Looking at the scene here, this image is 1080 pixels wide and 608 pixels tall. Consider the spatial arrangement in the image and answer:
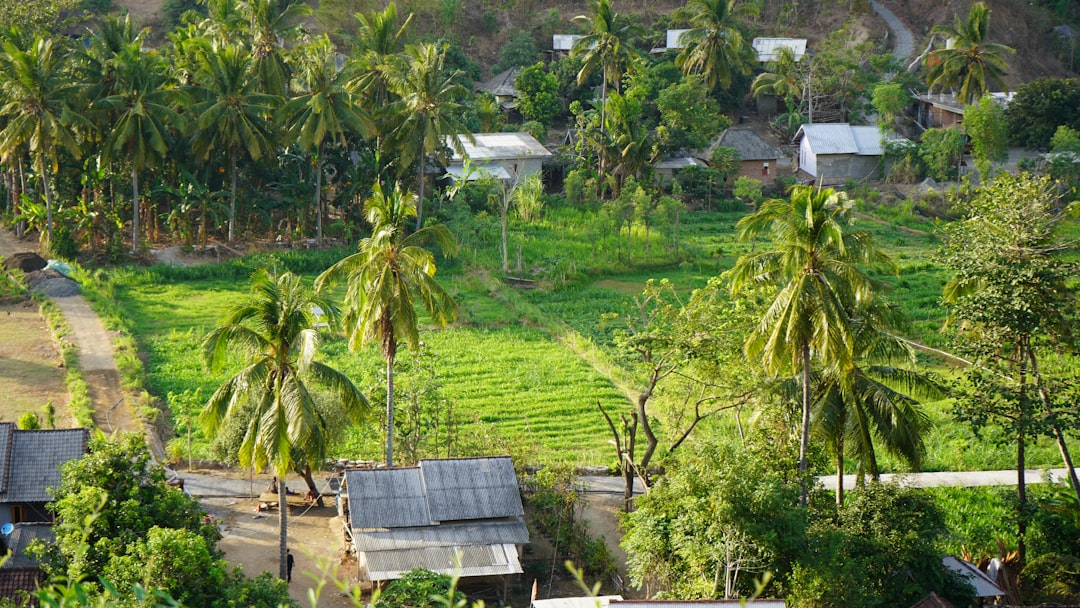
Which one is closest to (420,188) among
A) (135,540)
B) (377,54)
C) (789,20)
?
(377,54)

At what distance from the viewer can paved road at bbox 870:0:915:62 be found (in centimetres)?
6212

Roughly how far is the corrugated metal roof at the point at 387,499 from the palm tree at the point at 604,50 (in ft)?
93.5

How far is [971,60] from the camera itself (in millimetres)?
53156

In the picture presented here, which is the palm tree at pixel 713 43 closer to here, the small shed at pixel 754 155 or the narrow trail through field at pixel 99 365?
the small shed at pixel 754 155

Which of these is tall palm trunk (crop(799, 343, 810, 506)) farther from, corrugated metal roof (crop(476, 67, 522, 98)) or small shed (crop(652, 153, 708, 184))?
corrugated metal roof (crop(476, 67, 522, 98))

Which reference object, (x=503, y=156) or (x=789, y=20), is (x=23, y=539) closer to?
(x=503, y=156)

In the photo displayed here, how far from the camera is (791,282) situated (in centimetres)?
2086

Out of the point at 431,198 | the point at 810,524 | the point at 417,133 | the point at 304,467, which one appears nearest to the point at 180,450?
the point at 304,467

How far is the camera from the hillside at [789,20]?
62.1 metres

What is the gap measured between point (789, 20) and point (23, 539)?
52.6 m

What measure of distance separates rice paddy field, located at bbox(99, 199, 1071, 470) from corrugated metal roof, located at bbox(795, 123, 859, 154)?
15.8 ft

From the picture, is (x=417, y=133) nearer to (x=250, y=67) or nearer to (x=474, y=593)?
(x=250, y=67)

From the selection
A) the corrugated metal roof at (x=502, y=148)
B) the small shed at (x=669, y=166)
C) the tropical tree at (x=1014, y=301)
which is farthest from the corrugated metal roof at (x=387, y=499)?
the small shed at (x=669, y=166)

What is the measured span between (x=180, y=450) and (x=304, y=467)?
4.38 meters
